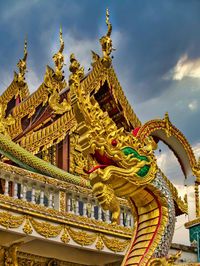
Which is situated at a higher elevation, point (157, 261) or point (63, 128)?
point (63, 128)

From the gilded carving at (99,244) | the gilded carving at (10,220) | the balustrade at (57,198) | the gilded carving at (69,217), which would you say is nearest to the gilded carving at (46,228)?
the gilded carving at (69,217)

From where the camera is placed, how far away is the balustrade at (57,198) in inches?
289

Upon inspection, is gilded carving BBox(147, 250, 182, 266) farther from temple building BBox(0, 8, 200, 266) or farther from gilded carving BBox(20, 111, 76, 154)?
gilded carving BBox(20, 111, 76, 154)

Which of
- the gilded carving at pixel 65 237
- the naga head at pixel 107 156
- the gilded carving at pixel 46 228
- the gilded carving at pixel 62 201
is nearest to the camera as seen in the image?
the naga head at pixel 107 156

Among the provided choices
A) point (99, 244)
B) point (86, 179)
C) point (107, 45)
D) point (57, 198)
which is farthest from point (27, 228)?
point (107, 45)

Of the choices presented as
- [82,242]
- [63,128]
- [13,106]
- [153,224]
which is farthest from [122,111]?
[153,224]

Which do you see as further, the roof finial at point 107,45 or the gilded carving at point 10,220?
the roof finial at point 107,45

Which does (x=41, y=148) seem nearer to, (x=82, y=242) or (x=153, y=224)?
(x=82, y=242)

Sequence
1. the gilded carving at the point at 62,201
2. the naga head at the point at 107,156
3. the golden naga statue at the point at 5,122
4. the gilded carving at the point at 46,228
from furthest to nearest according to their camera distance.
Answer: the golden naga statue at the point at 5,122 < the gilded carving at the point at 62,201 < the gilded carving at the point at 46,228 < the naga head at the point at 107,156

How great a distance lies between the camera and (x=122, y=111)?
1088 cm

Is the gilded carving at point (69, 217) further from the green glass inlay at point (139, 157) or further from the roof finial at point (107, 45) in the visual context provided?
the roof finial at point (107, 45)

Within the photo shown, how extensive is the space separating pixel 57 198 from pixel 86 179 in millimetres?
1145

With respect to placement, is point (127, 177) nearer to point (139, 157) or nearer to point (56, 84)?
point (139, 157)

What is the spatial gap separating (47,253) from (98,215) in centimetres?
111
